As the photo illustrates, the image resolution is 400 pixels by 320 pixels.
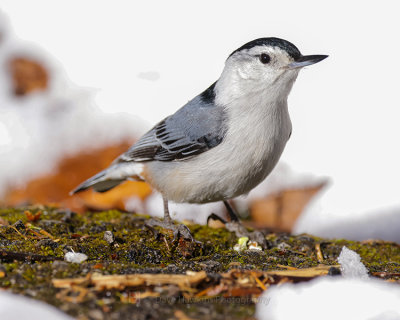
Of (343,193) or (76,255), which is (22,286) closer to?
(76,255)

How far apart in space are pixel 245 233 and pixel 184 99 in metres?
1.75

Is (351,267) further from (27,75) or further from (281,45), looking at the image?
(27,75)

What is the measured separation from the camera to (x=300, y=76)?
486 cm

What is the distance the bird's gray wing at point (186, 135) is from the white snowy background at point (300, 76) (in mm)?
1112

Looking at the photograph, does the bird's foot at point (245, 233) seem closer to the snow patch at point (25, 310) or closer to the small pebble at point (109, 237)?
the small pebble at point (109, 237)

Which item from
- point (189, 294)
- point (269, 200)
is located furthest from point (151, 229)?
point (269, 200)

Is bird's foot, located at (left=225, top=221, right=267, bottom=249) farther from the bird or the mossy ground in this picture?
the bird

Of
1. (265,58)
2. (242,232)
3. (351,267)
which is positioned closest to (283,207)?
(242,232)

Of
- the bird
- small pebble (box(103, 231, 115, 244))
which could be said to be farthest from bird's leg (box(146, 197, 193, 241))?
small pebble (box(103, 231, 115, 244))

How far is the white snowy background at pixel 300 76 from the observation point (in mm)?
4254

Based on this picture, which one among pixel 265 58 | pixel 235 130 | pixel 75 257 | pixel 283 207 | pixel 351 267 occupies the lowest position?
pixel 75 257

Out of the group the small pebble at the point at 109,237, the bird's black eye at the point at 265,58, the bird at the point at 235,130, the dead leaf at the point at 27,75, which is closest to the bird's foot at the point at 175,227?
the bird at the point at 235,130

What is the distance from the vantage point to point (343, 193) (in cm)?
424

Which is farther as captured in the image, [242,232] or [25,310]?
[242,232]
